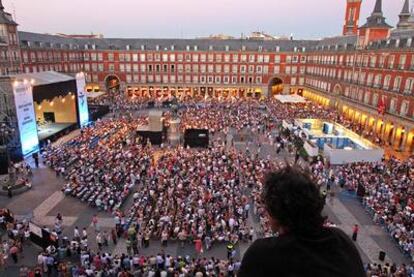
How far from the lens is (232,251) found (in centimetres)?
1759

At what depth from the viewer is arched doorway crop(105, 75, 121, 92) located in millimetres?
83350

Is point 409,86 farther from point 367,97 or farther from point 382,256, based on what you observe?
point 382,256

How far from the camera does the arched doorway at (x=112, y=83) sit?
3281 inches

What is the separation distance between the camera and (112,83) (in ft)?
286

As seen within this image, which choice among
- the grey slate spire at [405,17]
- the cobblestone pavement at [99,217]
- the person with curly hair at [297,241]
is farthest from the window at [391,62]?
the person with curly hair at [297,241]

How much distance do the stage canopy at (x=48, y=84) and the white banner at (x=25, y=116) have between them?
3.88ft

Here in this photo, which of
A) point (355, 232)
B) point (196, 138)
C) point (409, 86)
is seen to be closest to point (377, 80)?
point (409, 86)

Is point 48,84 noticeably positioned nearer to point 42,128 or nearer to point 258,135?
point 42,128

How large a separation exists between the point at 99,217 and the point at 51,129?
1076 inches

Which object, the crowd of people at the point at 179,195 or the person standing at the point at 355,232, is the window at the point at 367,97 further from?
the person standing at the point at 355,232

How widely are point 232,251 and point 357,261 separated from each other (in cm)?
1637

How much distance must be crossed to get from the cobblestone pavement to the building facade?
109 ft

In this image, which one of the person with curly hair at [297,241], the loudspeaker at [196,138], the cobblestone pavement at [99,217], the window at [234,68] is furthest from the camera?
the window at [234,68]

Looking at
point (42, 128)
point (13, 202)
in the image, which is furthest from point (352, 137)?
point (42, 128)
